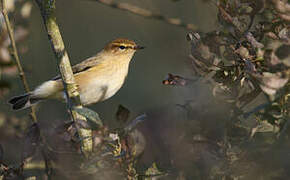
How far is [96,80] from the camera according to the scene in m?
3.63

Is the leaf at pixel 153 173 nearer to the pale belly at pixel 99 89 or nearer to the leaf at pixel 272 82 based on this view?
the leaf at pixel 272 82

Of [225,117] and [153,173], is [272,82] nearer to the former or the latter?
[225,117]

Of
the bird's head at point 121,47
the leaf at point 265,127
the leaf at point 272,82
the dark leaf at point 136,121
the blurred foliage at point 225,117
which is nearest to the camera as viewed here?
the leaf at point 272,82

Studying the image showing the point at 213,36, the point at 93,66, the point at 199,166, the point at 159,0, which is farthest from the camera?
the point at 159,0

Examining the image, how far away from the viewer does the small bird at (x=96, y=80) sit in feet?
11.4

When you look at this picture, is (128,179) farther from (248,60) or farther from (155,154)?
(248,60)

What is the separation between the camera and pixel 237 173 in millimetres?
1432

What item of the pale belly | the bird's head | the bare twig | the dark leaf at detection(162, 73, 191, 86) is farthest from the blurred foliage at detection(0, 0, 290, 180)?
the bird's head

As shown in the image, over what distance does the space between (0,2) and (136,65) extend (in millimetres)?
3888

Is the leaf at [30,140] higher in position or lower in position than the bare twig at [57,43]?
lower

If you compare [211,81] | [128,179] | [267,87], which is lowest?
[128,179]

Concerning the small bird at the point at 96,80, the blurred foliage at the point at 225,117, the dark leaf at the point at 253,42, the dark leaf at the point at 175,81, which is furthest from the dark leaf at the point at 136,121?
the small bird at the point at 96,80

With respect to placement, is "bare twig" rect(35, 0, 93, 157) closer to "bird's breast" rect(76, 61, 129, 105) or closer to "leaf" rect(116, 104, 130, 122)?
"leaf" rect(116, 104, 130, 122)

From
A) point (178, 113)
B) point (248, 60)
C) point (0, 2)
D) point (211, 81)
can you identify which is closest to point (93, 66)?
point (0, 2)
